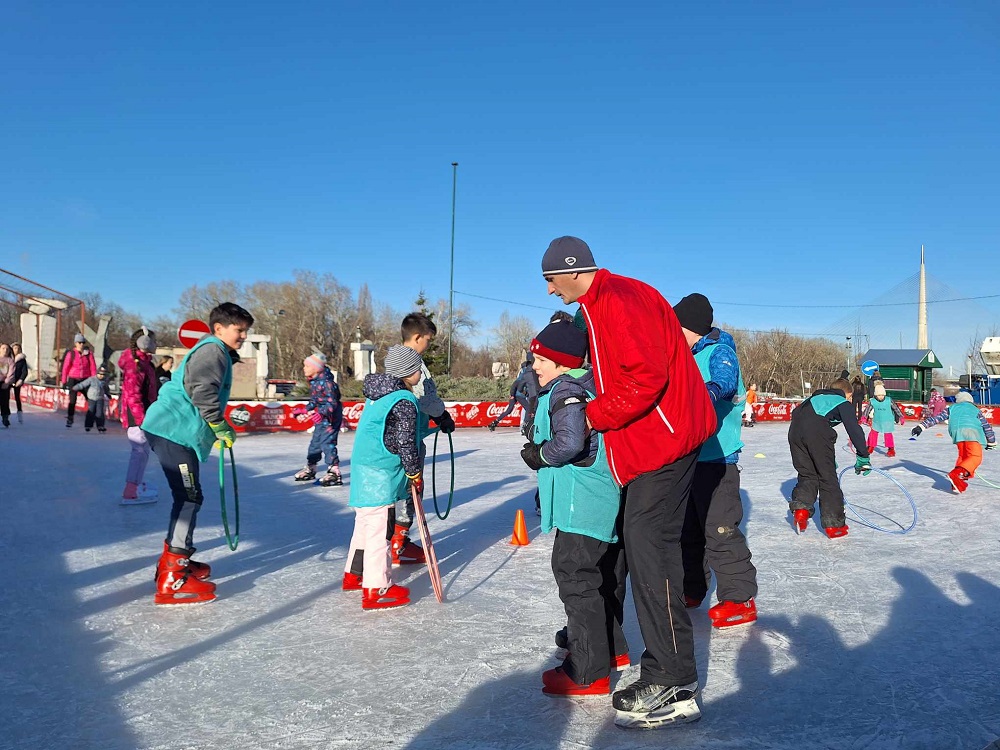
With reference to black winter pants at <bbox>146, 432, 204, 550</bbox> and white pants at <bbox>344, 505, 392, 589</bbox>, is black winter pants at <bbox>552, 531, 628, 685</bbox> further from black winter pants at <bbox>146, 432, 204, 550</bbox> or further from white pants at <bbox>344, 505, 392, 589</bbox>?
black winter pants at <bbox>146, 432, 204, 550</bbox>

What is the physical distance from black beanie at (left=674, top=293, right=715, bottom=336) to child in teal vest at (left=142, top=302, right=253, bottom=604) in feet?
8.84

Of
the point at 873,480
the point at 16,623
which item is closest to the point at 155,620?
the point at 16,623

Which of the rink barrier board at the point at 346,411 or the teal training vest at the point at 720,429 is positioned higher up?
the teal training vest at the point at 720,429

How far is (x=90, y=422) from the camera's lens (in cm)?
1469

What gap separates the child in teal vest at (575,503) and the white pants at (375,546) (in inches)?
58.0

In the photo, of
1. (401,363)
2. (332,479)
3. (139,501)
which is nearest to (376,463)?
(401,363)

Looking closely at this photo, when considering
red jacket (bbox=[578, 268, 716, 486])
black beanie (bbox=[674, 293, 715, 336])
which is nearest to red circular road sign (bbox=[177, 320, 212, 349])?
black beanie (bbox=[674, 293, 715, 336])

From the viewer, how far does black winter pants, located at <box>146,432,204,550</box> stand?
434 centimetres

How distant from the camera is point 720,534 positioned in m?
3.98

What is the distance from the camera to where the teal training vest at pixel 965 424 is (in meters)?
8.45

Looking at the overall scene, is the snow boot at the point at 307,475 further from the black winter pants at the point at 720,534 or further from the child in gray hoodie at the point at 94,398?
the child in gray hoodie at the point at 94,398

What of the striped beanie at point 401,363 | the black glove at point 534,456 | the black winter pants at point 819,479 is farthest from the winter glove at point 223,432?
the black winter pants at point 819,479

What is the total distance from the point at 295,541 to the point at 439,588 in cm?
207

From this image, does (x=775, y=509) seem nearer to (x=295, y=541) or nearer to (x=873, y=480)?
(x=873, y=480)
